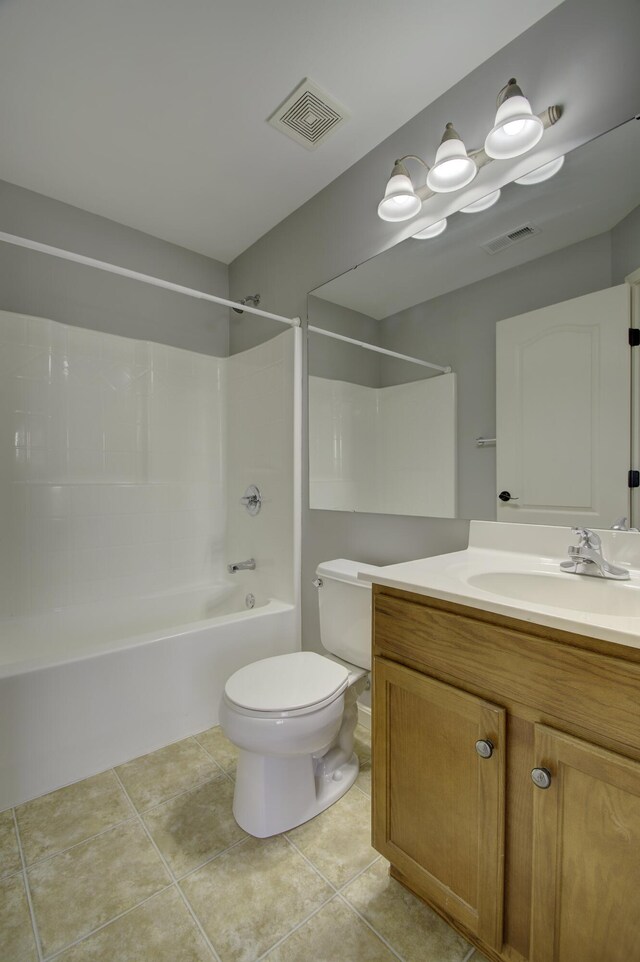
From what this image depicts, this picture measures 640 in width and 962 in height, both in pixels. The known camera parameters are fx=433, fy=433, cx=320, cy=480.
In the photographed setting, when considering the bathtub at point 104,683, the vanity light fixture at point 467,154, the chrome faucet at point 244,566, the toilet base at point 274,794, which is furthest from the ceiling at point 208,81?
the toilet base at point 274,794

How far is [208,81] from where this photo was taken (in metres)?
1.51

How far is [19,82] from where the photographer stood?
1.51 m

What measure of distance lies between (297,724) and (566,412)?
118 cm

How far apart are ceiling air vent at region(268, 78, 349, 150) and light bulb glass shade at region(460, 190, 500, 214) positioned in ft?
2.04

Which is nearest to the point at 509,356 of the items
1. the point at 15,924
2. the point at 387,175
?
the point at 387,175

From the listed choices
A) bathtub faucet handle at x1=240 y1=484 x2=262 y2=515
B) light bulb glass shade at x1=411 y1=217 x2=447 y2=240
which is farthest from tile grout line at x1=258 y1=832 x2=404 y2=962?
light bulb glass shade at x1=411 y1=217 x2=447 y2=240

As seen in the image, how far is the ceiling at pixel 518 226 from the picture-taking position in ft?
3.80

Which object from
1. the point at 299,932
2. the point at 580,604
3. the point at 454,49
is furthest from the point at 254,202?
the point at 299,932

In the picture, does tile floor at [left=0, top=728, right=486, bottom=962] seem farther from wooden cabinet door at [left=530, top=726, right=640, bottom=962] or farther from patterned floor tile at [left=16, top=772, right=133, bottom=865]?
wooden cabinet door at [left=530, top=726, right=640, bottom=962]

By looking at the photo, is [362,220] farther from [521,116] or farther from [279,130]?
[521,116]

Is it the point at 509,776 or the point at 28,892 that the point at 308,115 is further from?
the point at 28,892

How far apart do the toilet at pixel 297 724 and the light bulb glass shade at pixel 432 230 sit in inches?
47.6

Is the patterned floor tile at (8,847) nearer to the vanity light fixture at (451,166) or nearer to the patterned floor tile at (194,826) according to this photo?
the patterned floor tile at (194,826)

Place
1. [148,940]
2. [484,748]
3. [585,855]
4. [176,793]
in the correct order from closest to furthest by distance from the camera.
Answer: [585,855], [484,748], [148,940], [176,793]
